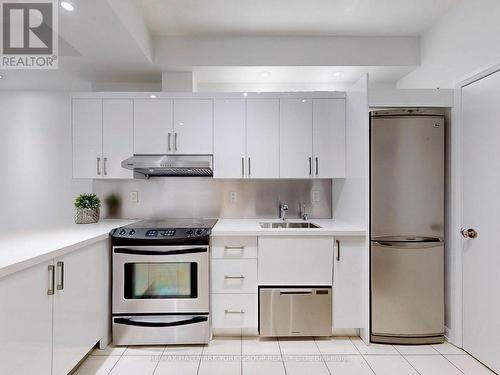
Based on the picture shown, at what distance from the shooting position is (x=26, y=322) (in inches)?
57.2

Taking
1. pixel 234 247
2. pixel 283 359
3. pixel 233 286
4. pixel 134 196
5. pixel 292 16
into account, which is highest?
pixel 292 16

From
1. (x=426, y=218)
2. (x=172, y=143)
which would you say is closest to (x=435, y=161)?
(x=426, y=218)

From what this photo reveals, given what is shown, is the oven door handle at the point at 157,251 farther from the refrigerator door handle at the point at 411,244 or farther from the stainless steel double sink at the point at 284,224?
the refrigerator door handle at the point at 411,244

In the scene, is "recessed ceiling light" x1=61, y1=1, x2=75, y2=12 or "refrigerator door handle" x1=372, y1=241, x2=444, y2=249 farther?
"refrigerator door handle" x1=372, y1=241, x2=444, y2=249

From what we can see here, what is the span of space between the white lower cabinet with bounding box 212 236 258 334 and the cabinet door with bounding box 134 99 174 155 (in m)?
1.05

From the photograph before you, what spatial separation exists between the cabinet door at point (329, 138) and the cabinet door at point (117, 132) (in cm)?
172

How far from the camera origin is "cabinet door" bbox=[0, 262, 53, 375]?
1.33 metres

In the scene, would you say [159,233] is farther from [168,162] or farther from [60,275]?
[60,275]

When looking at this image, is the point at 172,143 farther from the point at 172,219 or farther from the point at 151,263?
the point at 151,263

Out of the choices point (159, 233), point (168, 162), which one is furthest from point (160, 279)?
point (168, 162)

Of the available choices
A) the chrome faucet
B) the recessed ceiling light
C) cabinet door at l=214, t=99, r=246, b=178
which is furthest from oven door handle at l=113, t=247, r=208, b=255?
the recessed ceiling light

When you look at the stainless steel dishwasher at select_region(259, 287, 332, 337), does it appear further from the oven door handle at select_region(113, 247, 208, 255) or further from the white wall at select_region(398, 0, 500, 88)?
the white wall at select_region(398, 0, 500, 88)

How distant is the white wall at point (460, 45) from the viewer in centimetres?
204

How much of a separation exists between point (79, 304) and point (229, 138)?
68.6 inches
